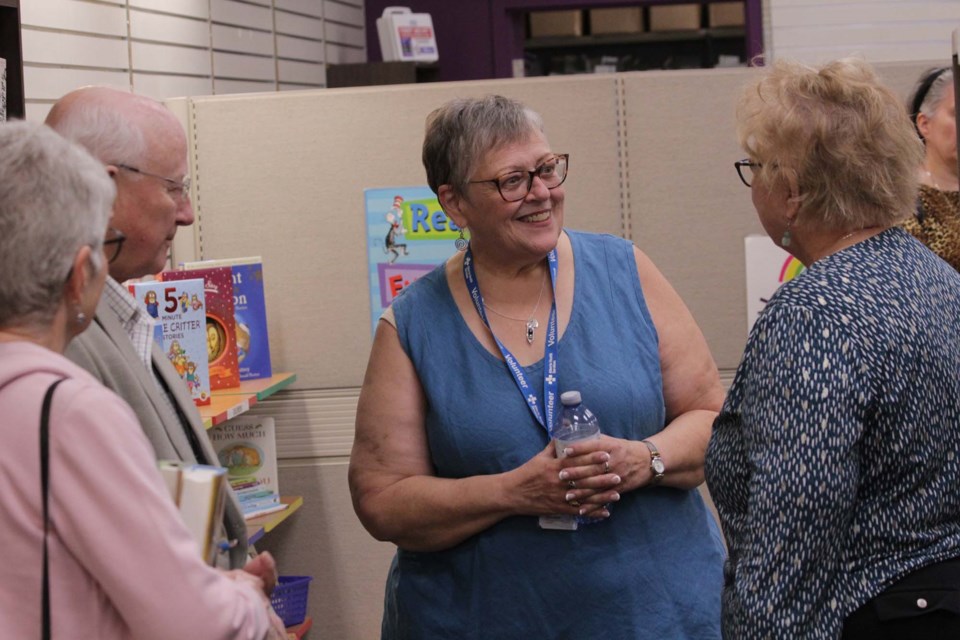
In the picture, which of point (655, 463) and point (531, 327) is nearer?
point (655, 463)

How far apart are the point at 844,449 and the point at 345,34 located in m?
7.83

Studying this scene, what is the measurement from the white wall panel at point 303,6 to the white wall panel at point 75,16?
103 inches

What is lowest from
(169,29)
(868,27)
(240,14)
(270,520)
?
(270,520)

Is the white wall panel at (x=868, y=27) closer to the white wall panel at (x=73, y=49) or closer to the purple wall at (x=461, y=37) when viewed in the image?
the purple wall at (x=461, y=37)

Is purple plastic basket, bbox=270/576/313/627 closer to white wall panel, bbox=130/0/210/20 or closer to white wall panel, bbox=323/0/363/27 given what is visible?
white wall panel, bbox=130/0/210/20

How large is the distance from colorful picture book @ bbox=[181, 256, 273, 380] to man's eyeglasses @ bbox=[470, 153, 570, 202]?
1746 millimetres

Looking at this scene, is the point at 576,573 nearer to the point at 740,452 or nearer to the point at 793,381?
the point at 740,452

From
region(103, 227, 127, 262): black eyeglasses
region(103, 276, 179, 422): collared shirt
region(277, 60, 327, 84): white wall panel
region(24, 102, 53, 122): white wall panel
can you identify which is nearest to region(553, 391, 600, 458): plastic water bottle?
region(103, 276, 179, 422): collared shirt

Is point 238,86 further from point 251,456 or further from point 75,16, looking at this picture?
point 251,456

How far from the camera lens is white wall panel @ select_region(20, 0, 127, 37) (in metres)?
4.22

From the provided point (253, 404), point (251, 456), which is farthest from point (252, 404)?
point (251, 456)

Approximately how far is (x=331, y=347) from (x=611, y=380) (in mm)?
2081

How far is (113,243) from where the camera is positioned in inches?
77.7

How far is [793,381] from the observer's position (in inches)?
70.4
